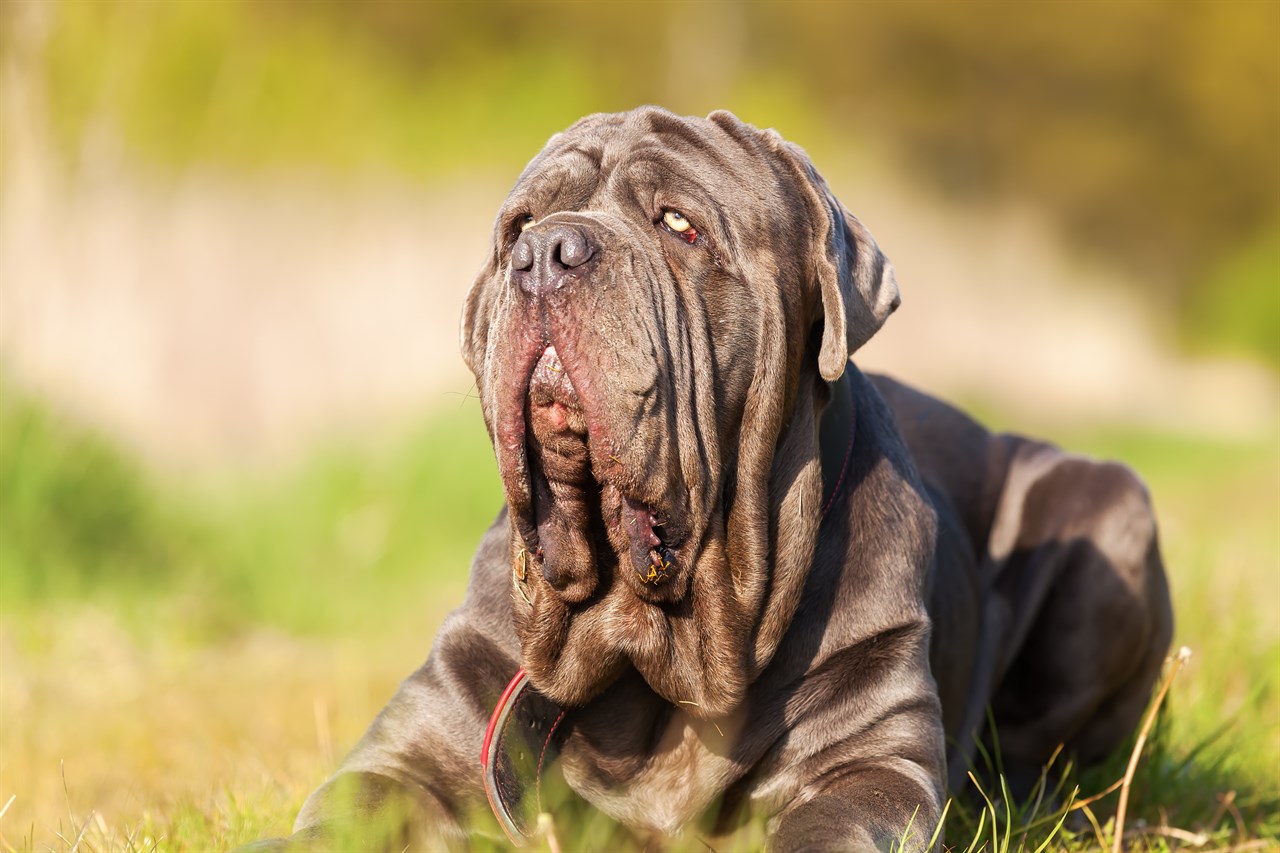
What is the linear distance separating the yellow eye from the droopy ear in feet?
1.02

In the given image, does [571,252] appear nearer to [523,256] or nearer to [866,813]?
[523,256]

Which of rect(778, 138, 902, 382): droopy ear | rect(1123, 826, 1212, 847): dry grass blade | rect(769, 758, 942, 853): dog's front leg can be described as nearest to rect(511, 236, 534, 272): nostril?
rect(778, 138, 902, 382): droopy ear

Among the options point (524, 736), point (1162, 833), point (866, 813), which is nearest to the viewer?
point (866, 813)

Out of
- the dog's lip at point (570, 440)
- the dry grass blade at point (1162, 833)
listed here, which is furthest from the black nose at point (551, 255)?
the dry grass blade at point (1162, 833)

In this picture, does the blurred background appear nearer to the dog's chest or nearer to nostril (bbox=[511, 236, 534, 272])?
the dog's chest

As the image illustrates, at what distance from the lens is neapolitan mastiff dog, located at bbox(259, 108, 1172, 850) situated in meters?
2.82

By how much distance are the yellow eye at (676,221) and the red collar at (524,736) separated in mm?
534

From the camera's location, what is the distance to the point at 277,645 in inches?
265

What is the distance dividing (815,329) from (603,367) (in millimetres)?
670

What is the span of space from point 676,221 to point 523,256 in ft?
1.31

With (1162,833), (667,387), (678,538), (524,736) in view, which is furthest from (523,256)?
(1162,833)

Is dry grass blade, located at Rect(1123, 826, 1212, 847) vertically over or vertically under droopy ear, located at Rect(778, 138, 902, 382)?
under

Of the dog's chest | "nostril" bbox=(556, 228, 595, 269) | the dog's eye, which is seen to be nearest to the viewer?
"nostril" bbox=(556, 228, 595, 269)

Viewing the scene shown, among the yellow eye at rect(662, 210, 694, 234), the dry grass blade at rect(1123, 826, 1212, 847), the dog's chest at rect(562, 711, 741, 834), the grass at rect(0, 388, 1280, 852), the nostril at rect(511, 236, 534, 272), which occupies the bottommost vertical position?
the grass at rect(0, 388, 1280, 852)
